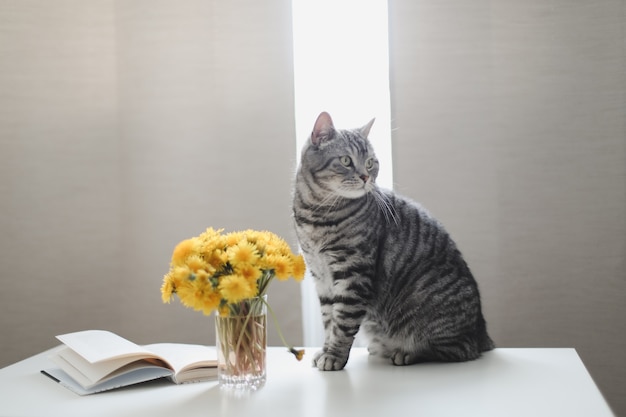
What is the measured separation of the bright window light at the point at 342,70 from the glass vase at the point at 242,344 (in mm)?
1099

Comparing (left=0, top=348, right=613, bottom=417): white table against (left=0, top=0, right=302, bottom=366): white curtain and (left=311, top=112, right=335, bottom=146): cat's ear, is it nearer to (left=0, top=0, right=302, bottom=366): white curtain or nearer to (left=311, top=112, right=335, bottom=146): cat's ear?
(left=311, top=112, right=335, bottom=146): cat's ear

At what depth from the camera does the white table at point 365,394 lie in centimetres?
129

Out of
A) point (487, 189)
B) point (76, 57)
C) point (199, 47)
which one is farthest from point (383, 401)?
point (76, 57)

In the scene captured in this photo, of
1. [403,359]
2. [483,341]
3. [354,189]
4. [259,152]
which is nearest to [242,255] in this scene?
[354,189]

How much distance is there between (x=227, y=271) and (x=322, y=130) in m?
0.48

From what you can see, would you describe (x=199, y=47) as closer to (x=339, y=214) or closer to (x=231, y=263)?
(x=339, y=214)

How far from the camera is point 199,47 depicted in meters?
2.70

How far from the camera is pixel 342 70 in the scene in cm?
259

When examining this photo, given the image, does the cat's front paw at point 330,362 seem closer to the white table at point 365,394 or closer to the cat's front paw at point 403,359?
the white table at point 365,394

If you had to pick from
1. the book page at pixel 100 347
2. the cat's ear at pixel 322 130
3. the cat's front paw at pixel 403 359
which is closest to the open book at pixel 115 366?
the book page at pixel 100 347

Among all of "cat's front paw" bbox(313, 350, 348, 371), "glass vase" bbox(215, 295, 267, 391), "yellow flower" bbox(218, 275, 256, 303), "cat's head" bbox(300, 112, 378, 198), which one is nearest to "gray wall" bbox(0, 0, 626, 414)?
"cat's head" bbox(300, 112, 378, 198)

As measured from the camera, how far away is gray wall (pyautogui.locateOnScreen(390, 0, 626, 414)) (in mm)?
2408

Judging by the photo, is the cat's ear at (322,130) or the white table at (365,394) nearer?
the white table at (365,394)

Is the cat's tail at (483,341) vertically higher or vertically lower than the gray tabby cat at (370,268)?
lower
